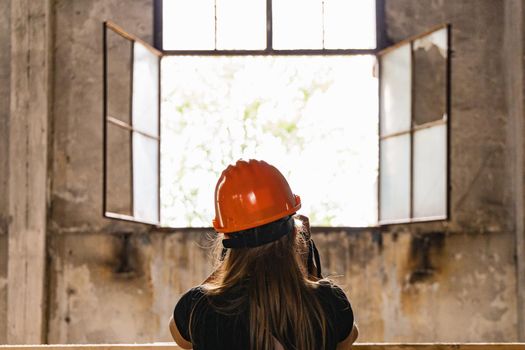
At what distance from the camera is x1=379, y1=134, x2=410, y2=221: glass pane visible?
5.48 m

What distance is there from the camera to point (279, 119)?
11961mm

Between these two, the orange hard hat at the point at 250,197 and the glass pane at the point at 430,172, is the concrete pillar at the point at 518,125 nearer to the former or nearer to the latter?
the glass pane at the point at 430,172

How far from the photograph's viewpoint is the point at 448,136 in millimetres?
5121

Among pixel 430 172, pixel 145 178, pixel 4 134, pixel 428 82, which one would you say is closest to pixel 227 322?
pixel 430 172

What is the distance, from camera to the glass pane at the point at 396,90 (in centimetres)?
552

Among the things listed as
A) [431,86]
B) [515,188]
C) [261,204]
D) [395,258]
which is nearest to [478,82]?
[431,86]

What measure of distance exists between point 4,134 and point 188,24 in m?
4.78

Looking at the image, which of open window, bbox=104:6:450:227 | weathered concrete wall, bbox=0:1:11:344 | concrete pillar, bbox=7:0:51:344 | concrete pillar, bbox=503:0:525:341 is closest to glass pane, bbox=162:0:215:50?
open window, bbox=104:6:450:227

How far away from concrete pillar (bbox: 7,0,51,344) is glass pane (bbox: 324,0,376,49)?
176 centimetres

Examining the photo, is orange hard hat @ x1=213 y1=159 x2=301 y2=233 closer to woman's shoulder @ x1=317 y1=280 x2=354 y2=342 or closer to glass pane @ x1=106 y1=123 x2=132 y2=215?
woman's shoulder @ x1=317 y1=280 x2=354 y2=342

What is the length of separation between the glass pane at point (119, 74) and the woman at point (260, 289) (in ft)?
11.9

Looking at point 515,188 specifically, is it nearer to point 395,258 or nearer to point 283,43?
point 395,258

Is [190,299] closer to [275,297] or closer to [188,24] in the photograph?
[275,297]

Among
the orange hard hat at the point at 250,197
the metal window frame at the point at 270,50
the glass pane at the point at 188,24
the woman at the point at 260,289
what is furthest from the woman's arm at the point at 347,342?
the glass pane at the point at 188,24
